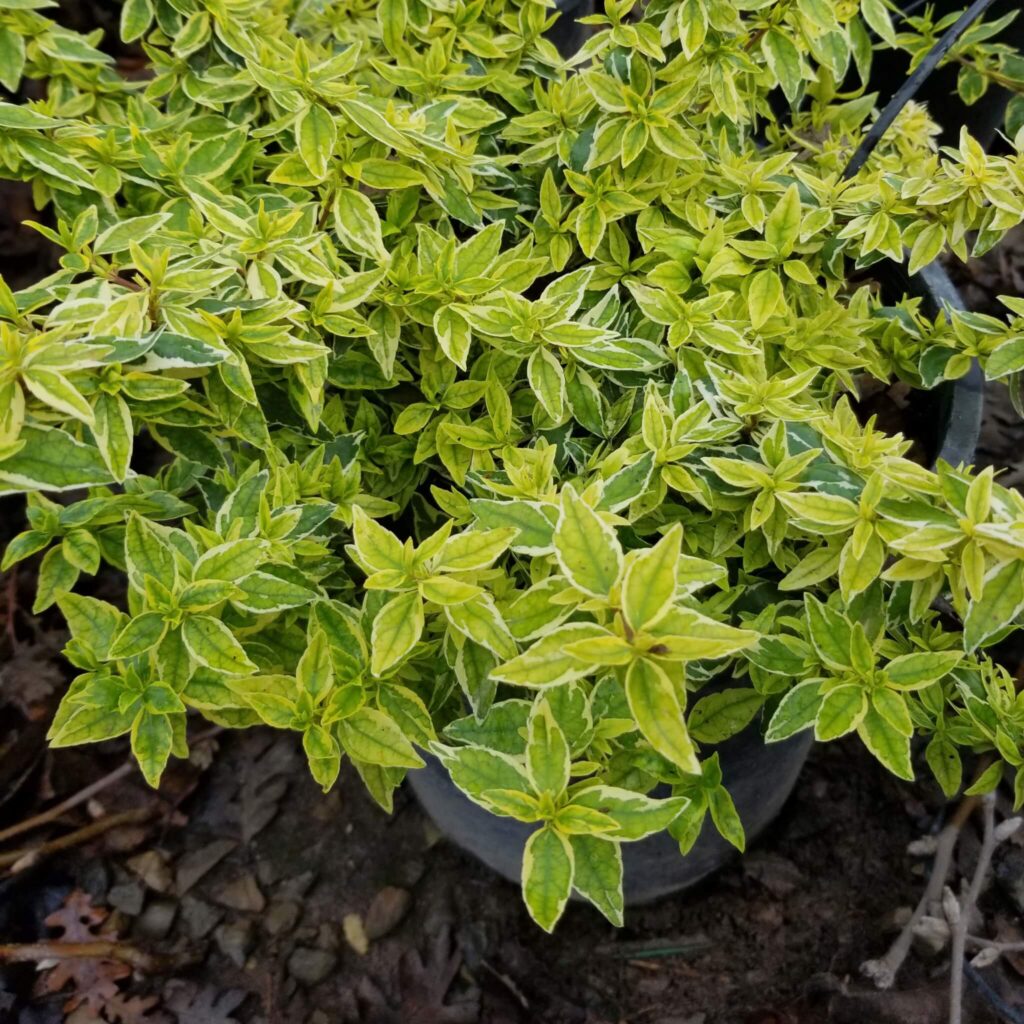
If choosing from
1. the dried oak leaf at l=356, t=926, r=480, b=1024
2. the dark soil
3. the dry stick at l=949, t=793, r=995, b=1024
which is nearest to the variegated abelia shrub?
the dry stick at l=949, t=793, r=995, b=1024

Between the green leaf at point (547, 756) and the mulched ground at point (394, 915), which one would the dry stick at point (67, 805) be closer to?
the mulched ground at point (394, 915)

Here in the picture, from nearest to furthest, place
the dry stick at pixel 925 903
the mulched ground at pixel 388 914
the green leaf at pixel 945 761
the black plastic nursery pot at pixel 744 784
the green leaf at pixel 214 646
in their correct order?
the green leaf at pixel 214 646 → the green leaf at pixel 945 761 → the black plastic nursery pot at pixel 744 784 → the dry stick at pixel 925 903 → the mulched ground at pixel 388 914

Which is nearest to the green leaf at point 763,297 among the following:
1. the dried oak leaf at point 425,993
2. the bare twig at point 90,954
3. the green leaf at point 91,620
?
the green leaf at point 91,620

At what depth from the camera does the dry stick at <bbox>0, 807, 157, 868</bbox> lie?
92.6 inches

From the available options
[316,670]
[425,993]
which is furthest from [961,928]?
[316,670]

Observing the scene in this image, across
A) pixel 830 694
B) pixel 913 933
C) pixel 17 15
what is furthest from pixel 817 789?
pixel 17 15

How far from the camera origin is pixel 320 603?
1.25 metres

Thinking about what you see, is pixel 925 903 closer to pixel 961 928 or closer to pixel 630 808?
pixel 961 928

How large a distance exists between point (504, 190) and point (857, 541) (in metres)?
0.95

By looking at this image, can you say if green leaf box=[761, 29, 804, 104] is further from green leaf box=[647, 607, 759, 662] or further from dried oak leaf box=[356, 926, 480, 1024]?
dried oak leaf box=[356, 926, 480, 1024]

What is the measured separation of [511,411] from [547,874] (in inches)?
27.9

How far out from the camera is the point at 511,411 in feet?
4.87

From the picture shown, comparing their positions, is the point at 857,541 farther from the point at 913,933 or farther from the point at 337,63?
the point at 913,933

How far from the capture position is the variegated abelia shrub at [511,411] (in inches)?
42.4
